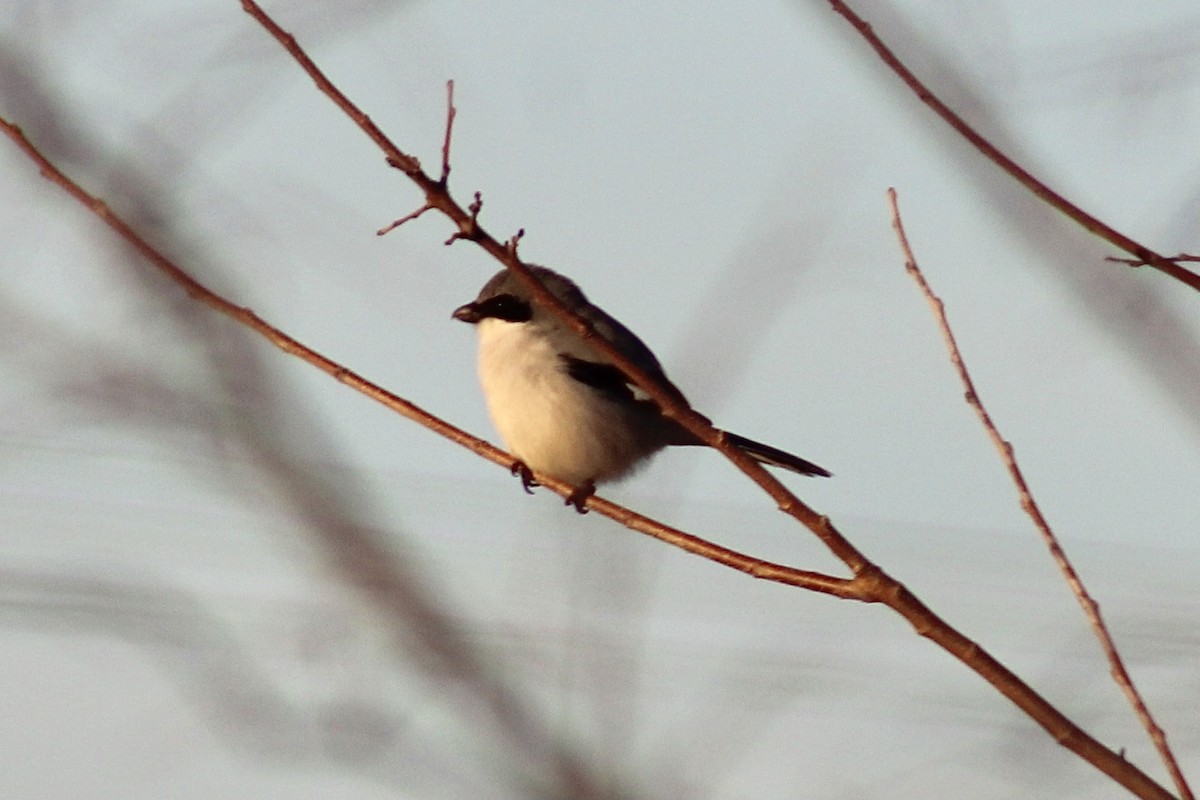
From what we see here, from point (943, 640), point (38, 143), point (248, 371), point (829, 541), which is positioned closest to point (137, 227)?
point (38, 143)

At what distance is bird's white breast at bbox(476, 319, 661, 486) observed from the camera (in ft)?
Result: 15.2

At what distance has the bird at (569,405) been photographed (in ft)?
15.2

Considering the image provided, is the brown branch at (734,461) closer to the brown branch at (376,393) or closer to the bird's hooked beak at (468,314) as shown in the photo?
the brown branch at (376,393)

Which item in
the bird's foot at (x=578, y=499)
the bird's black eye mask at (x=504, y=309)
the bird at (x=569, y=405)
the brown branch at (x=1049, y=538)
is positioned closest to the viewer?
the brown branch at (x=1049, y=538)

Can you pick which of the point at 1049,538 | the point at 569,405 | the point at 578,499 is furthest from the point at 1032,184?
the point at 569,405

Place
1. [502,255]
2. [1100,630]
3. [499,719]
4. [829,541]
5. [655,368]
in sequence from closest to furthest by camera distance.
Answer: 1. [1100,630]
2. [829,541]
3. [502,255]
4. [499,719]
5. [655,368]

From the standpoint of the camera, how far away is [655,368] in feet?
15.2

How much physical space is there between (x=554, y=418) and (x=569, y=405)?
6cm

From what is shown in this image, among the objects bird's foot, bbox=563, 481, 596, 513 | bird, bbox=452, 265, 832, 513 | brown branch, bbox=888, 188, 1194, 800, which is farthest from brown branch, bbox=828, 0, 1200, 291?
bird, bbox=452, 265, 832, 513

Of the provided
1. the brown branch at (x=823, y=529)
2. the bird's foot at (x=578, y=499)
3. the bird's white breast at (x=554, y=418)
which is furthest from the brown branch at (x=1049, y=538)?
the bird's white breast at (x=554, y=418)

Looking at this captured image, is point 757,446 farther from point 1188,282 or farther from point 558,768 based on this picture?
point 1188,282

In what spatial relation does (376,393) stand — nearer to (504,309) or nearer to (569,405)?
(569,405)

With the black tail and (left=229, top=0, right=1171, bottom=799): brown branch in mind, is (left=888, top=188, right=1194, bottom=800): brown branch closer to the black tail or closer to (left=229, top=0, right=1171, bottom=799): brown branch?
(left=229, top=0, right=1171, bottom=799): brown branch

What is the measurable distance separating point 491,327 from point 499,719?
2717mm
